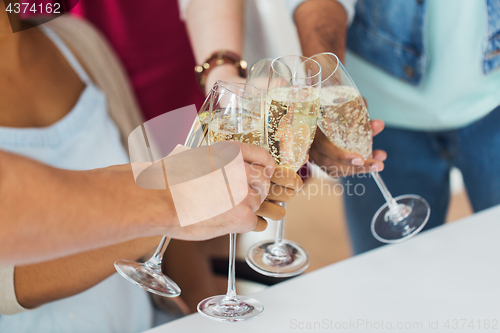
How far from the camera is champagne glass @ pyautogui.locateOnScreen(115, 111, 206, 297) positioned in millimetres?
518

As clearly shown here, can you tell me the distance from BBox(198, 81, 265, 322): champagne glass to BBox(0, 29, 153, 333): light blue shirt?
29 centimetres

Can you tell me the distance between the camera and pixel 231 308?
565 millimetres

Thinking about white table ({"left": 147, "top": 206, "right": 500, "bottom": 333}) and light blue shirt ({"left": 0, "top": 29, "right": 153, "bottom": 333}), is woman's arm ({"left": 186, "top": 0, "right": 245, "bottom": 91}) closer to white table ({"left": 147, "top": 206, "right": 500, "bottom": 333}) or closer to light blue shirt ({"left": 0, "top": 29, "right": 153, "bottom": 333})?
light blue shirt ({"left": 0, "top": 29, "right": 153, "bottom": 333})

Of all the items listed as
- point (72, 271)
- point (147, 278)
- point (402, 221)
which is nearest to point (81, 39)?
point (72, 271)

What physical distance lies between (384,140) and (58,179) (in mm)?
850

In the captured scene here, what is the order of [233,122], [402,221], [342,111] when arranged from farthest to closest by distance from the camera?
[402,221] < [342,111] < [233,122]

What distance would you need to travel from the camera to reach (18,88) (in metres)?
0.87

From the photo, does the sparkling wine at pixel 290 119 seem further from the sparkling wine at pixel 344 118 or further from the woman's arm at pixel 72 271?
the woman's arm at pixel 72 271

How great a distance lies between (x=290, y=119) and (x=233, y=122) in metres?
0.08

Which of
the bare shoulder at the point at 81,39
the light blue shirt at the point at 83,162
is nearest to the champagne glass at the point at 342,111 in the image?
the light blue shirt at the point at 83,162

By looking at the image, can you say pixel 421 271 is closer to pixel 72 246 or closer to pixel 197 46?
pixel 72 246

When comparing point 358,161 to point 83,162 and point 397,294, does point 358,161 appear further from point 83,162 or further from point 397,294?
point 83,162

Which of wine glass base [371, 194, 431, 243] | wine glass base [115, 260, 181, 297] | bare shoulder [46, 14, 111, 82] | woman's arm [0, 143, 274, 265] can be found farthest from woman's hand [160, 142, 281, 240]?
bare shoulder [46, 14, 111, 82]

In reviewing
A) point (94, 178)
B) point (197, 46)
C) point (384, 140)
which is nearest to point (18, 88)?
point (197, 46)
